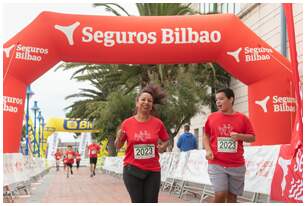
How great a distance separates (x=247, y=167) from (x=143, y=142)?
3.61 m

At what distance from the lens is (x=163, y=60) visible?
12305 millimetres

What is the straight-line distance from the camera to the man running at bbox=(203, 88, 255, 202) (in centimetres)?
588

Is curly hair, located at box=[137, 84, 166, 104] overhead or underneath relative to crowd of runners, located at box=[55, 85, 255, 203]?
overhead

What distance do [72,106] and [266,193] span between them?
1156 inches

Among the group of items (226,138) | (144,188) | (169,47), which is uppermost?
(169,47)

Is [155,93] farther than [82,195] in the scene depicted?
No

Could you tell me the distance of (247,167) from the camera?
845 cm

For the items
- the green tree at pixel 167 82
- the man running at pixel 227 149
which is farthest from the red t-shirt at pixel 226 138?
the green tree at pixel 167 82

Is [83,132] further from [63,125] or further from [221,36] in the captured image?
[221,36]

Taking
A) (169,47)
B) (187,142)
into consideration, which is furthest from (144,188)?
(187,142)

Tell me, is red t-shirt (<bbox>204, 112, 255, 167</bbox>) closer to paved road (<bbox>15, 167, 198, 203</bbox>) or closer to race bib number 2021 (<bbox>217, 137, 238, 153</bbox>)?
race bib number 2021 (<bbox>217, 137, 238, 153</bbox>)

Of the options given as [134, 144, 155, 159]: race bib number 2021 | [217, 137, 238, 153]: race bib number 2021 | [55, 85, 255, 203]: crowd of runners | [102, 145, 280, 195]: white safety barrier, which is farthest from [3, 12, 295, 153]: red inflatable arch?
[134, 144, 155, 159]: race bib number 2021

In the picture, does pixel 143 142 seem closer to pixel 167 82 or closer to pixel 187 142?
pixel 187 142

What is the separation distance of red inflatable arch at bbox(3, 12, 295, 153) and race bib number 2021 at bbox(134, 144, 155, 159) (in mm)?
6837
